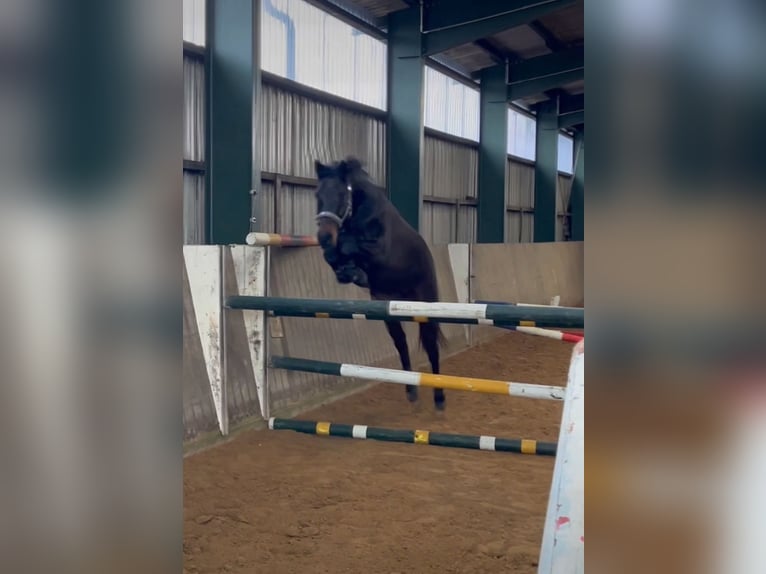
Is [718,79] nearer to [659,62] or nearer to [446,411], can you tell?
[659,62]

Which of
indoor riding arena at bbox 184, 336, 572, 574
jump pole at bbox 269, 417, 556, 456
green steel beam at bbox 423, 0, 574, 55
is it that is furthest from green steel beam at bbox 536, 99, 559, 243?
jump pole at bbox 269, 417, 556, 456

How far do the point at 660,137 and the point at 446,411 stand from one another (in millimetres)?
4103

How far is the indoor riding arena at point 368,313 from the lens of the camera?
2.33 m

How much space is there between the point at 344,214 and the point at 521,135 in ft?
34.2

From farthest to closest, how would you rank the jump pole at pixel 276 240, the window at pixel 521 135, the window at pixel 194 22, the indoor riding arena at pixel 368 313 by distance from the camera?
the window at pixel 521 135, the window at pixel 194 22, the jump pole at pixel 276 240, the indoor riding arena at pixel 368 313

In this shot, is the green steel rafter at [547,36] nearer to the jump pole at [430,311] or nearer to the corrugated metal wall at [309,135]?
the corrugated metal wall at [309,135]

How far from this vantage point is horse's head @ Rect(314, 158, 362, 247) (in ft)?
12.6

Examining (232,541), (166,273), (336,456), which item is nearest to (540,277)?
(336,456)

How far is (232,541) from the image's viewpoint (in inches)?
89.0

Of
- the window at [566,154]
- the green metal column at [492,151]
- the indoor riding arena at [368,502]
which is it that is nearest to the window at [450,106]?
the green metal column at [492,151]

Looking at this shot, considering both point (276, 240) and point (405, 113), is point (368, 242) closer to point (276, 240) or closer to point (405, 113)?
point (276, 240)

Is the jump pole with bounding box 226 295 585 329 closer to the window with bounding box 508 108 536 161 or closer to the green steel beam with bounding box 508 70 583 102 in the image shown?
the green steel beam with bounding box 508 70 583 102

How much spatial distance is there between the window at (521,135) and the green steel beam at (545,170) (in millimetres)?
183

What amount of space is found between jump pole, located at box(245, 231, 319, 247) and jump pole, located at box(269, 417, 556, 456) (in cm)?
100
